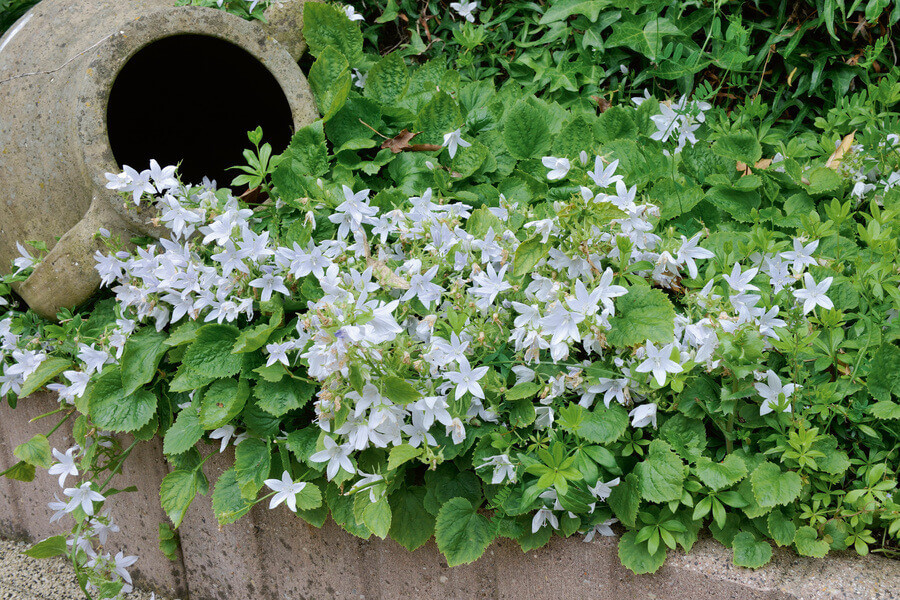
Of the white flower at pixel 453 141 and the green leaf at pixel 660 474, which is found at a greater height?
the white flower at pixel 453 141

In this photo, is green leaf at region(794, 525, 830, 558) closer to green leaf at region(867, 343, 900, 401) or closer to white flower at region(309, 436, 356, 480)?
green leaf at region(867, 343, 900, 401)

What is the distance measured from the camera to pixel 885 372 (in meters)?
1.46

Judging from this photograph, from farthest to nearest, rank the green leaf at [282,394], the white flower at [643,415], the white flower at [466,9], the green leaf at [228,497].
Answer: the white flower at [466,9], the green leaf at [228,497], the green leaf at [282,394], the white flower at [643,415]

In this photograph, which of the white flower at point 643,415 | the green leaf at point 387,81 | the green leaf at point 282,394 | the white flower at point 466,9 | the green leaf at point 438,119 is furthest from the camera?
the white flower at point 466,9

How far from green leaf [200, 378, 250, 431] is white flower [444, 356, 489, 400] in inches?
22.3

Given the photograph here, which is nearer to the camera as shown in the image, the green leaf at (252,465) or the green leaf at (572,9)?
the green leaf at (252,465)

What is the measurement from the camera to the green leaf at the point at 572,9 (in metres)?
2.56

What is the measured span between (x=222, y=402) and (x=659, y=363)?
3.50 feet

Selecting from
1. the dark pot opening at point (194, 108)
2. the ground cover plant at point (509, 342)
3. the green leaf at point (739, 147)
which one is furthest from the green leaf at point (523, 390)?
the dark pot opening at point (194, 108)

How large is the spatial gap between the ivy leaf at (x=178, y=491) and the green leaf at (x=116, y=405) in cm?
17

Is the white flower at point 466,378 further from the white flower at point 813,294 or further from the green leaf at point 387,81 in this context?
the green leaf at point 387,81

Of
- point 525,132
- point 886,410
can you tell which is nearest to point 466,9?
point 525,132

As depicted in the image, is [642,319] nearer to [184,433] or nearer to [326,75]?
[184,433]

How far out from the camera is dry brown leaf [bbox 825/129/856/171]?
213cm
